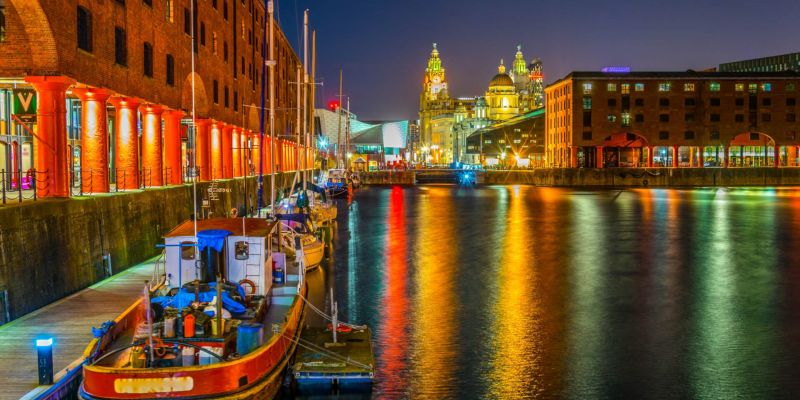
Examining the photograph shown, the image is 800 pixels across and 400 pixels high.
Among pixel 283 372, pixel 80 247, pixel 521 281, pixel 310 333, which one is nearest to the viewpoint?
pixel 283 372

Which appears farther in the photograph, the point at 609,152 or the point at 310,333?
the point at 609,152

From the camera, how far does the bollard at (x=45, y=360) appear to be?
16.5 metres

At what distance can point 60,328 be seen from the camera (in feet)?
72.2

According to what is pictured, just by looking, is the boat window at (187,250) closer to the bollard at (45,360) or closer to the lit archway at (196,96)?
the bollard at (45,360)

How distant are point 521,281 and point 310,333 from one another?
702 inches

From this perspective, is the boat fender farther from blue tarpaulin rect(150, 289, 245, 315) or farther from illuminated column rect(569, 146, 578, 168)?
illuminated column rect(569, 146, 578, 168)

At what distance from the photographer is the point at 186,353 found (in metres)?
18.2

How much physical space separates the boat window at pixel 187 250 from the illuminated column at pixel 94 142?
12.3 meters

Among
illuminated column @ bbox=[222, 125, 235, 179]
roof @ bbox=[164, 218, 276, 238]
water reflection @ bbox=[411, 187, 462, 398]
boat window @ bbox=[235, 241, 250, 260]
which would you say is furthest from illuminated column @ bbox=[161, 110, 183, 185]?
boat window @ bbox=[235, 241, 250, 260]

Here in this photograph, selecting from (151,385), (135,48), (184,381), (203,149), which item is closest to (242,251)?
(184,381)

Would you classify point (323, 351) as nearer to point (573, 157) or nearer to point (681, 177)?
point (573, 157)

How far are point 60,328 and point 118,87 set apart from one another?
16.6m

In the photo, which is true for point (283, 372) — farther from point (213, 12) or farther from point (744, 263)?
point (213, 12)

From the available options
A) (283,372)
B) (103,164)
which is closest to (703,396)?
(283,372)
